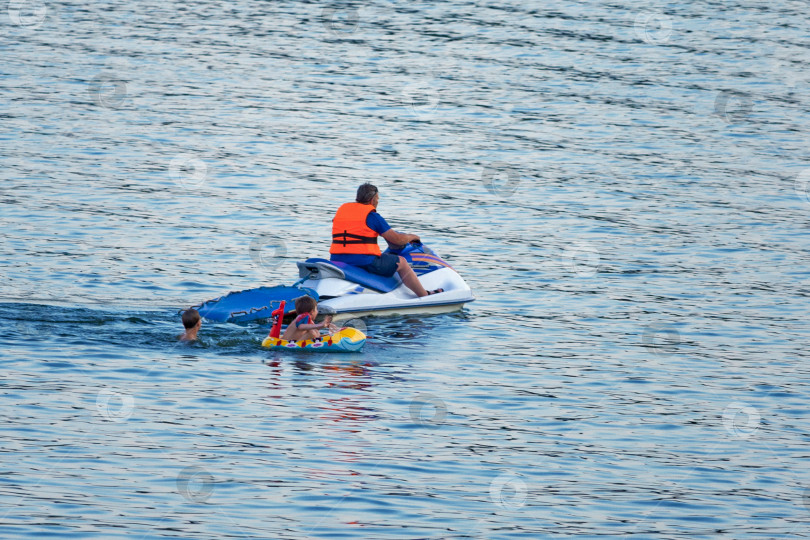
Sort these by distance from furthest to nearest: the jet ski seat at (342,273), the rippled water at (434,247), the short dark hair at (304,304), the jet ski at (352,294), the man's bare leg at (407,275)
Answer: the man's bare leg at (407,275)
the jet ski seat at (342,273)
the jet ski at (352,294)
the short dark hair at (304,304)
the rippled water at (434,247)

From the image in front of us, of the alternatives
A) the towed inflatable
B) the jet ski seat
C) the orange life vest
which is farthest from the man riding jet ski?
the towed inflatable

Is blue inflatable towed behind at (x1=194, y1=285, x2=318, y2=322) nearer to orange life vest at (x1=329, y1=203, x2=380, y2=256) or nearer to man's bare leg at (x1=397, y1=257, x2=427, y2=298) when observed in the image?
orange life vest at (x1=329, y1=203, x2=380, y2=256)

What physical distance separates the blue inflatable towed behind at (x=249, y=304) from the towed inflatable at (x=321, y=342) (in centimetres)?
89

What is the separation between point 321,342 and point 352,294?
193 cm

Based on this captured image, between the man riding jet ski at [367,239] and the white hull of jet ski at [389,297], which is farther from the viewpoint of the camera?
the man riding jet ski at [367,239]

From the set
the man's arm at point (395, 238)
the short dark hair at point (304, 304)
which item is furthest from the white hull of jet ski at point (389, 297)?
the short dark hair at point (304, 304)

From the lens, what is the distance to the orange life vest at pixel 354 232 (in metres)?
16.8

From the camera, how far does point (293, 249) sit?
21328 mm

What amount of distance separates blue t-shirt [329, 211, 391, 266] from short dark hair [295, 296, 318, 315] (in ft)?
6.43

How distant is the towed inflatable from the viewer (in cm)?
1492

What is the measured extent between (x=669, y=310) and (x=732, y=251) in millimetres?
4261

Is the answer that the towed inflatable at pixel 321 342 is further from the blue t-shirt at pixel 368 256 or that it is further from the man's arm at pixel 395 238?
the man's arm at pixel 395 238

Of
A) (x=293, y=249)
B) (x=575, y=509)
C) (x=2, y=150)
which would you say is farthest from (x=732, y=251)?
(x=2, y=150)

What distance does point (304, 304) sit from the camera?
15070 mm
